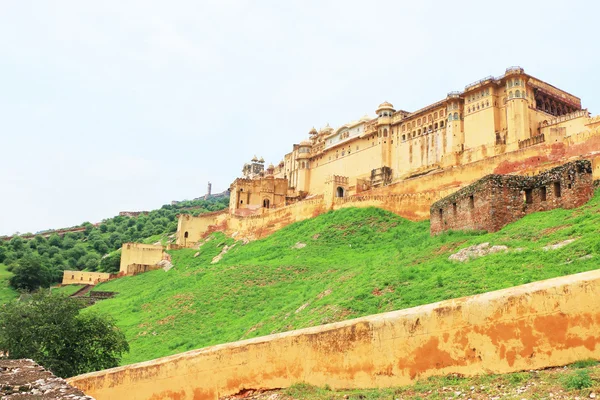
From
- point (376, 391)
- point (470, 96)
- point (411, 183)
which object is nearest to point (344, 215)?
point (411, 183)

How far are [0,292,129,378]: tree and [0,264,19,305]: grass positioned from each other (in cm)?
3512

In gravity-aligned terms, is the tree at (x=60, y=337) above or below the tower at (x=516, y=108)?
below

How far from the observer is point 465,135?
46.3 m

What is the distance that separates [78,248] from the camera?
258 ft

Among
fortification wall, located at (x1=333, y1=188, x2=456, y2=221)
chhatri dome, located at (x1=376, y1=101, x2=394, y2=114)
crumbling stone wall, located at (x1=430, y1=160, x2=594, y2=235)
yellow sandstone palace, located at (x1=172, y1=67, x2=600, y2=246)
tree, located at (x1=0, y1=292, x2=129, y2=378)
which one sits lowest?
tree, located at (x1=0, y1=292, x2=129, y2=378)

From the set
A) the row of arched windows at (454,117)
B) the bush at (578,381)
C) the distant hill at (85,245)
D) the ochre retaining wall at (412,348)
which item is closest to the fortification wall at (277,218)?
the row of arched windows at (454,117)

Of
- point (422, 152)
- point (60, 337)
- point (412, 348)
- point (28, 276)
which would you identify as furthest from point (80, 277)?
point (412, 348)

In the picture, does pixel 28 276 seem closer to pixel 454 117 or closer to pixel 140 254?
pixel 140 254

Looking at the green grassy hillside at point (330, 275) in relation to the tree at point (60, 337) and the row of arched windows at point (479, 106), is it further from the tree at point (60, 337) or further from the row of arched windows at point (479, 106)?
the row of arched windows at point (479, 106)

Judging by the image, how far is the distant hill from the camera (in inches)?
2562

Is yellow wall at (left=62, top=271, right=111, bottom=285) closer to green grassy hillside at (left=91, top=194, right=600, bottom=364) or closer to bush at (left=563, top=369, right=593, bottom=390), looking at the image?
green grassy hillside at (left=91, top=194, right=600, bottom=364)

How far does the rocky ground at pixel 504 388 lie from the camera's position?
6.05m

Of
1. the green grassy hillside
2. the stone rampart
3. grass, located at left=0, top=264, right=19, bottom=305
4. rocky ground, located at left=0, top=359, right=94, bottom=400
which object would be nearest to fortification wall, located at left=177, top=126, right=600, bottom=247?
the green grassy hillside

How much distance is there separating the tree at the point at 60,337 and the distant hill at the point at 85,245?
36.4 meters
